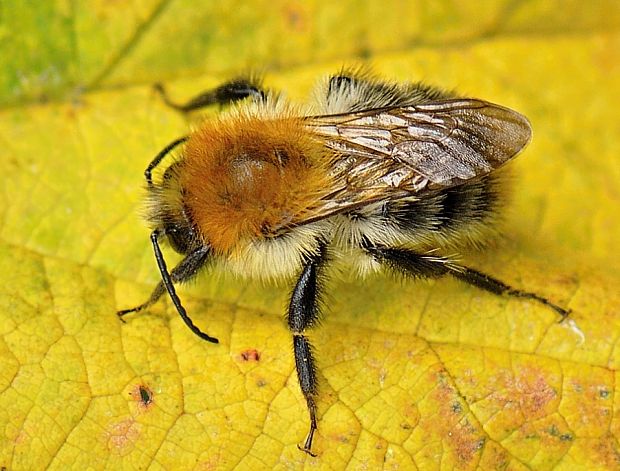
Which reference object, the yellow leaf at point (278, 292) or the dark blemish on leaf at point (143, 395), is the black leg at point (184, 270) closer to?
the yellow leaf at point (278, 292)

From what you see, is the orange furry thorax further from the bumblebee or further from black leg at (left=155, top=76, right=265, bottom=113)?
black leg at (left=155, top=76, right=265, bottom=113)

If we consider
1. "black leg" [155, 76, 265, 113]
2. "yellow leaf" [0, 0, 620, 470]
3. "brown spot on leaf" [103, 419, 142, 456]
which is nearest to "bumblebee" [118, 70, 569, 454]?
"yellow leaf" [0, 0, 620, 470]

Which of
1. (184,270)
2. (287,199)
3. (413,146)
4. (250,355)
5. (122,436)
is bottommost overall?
(122,436)

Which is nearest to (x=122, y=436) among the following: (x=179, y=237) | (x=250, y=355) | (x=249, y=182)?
(x=250, y=355)

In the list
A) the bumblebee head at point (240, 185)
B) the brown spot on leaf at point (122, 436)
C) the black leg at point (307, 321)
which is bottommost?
the brown spot on leaf at point (122, 436)

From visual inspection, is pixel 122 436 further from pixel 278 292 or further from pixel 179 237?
pixel 278 292

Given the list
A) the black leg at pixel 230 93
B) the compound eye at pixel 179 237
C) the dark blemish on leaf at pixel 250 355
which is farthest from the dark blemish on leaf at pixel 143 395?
the black leg at pixel 230 93

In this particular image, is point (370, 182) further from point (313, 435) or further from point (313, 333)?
point (313, 435)
